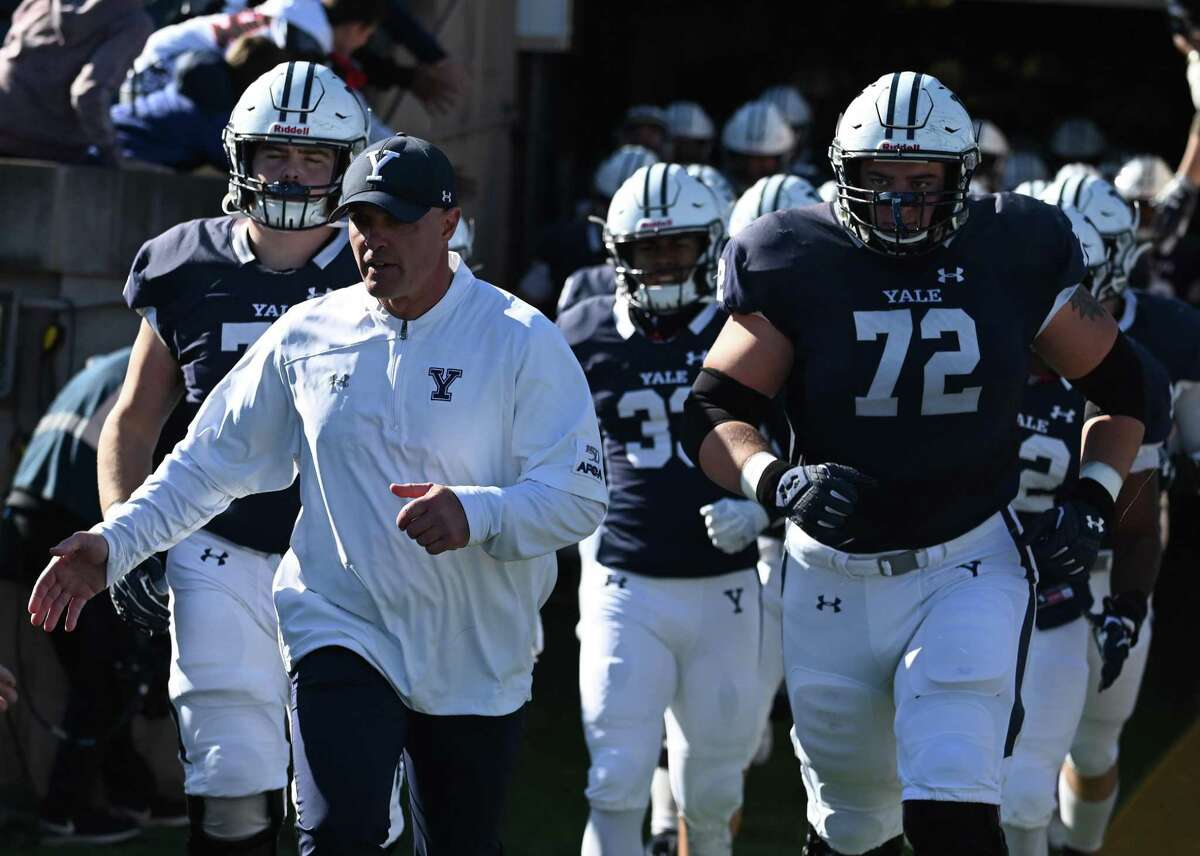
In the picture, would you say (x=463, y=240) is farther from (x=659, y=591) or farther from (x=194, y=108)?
(x=659, y=591)

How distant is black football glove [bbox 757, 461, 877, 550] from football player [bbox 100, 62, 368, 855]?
1.31 m

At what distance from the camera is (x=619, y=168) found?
1009cm

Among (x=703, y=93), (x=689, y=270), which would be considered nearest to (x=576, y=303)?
(x=689, y=270)

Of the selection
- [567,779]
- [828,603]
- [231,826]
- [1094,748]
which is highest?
[828,603]

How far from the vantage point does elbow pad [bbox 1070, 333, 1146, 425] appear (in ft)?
16.1

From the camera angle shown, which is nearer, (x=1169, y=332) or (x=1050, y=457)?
(x=1050, y=457)

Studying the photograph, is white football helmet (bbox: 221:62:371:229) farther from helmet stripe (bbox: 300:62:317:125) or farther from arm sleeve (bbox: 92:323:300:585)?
arm sleeve (bbox: 92:323:300:585)

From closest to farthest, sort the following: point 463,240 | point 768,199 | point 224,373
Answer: point 224,373
point 463,240
point 768,199

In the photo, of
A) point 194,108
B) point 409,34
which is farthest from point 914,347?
point 409,34

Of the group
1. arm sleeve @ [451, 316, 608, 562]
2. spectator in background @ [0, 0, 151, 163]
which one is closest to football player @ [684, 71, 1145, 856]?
arm sleeve @ [451, 316, 608, 562]

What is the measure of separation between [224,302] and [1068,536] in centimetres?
207

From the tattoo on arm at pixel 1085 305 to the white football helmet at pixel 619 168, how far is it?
5.10 meters

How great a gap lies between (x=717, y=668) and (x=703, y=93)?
9336mm

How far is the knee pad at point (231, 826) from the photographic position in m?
4.82
